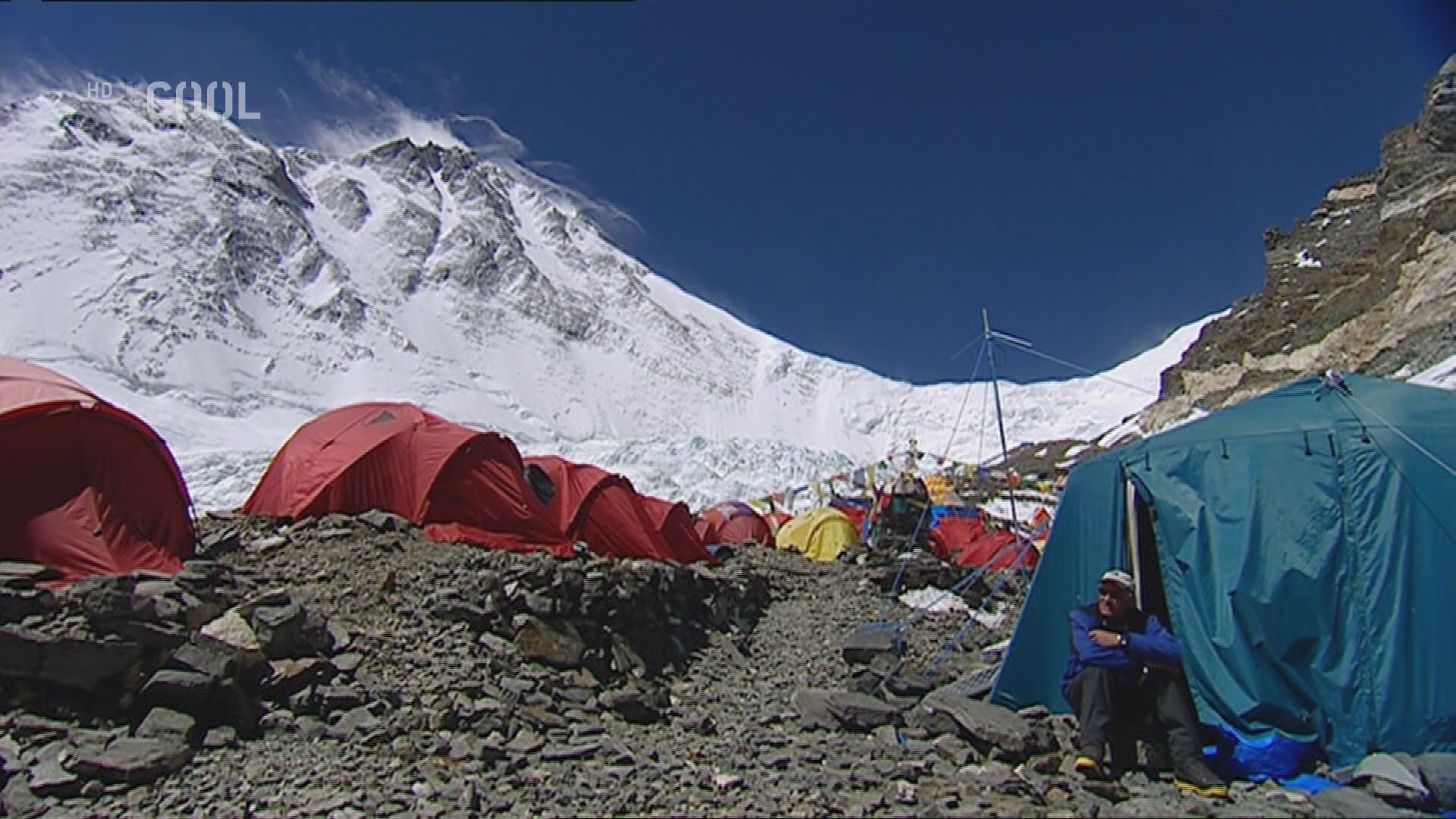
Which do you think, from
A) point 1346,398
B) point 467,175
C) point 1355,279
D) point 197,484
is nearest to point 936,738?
point 1346,398

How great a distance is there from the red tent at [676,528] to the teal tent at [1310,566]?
9042 mm

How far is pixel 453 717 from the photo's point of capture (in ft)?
19.3

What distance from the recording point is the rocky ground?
15.2 feet

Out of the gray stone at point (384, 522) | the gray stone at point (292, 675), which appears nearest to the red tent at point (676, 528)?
the gray stone at point (384, 522)

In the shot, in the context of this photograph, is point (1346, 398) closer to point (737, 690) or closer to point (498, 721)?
point (737, 690)

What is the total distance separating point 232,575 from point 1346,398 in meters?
9.32

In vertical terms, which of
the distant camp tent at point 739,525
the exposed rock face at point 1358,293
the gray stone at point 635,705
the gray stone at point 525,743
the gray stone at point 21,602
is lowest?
A: the distant camp tent at point 739,525

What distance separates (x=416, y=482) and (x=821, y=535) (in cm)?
1303

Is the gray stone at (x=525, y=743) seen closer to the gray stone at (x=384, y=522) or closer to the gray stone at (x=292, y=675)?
the gray stone at (x=292, y=675)

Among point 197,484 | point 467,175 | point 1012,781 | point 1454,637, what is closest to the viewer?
point 1012,781

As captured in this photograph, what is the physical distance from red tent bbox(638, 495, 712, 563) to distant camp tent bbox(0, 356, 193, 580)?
762cm

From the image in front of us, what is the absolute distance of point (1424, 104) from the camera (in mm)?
64188

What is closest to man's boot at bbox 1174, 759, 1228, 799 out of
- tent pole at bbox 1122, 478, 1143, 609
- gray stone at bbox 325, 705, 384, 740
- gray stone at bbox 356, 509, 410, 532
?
tent pole at bbox 1122, 478, 1143, 609

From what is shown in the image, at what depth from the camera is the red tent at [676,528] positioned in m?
15.1
